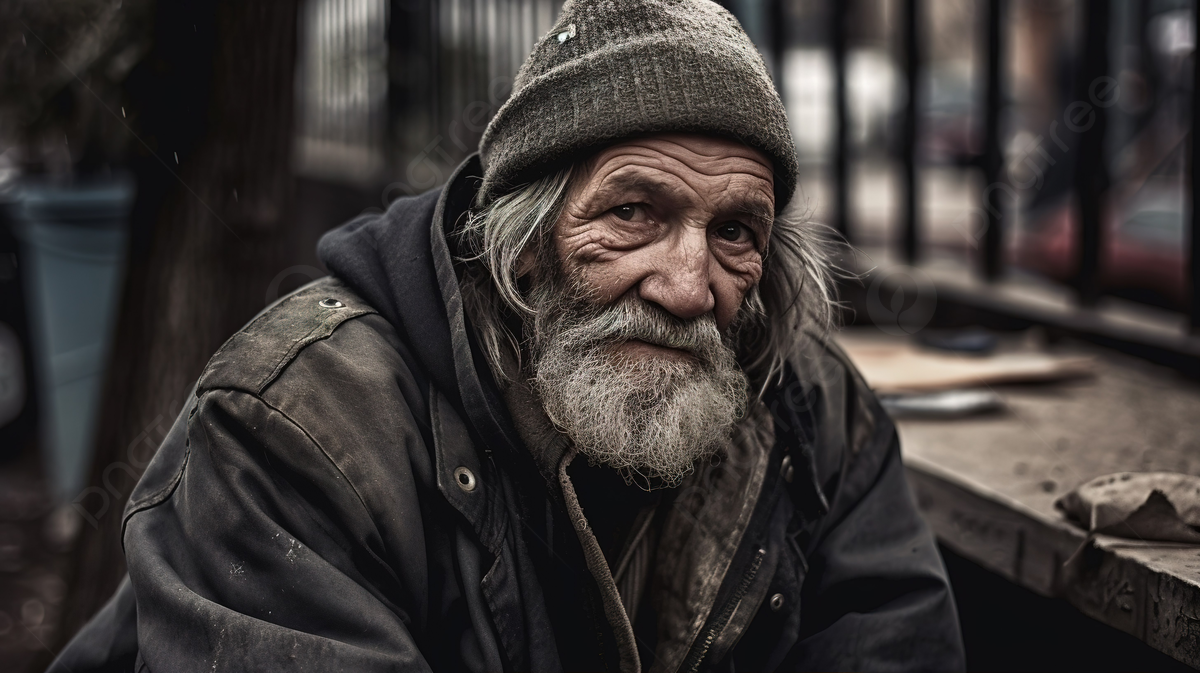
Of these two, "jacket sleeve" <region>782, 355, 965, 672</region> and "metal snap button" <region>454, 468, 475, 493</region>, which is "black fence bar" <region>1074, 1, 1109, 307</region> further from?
"metal snap button" <region>454, 468, 475, 493</region>

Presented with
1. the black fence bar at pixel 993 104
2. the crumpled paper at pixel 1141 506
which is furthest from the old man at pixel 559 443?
the black fence bar at pixel 993 104

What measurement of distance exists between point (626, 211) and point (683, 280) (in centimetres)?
18

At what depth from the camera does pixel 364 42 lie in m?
7.74

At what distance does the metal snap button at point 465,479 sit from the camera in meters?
1.72

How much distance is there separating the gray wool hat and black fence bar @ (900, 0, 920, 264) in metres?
2.66

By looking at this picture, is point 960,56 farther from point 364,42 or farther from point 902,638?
point 902,638

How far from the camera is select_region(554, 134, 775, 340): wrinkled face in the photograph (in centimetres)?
188

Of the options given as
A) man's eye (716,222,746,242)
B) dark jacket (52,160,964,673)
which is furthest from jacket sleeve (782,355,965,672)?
man's eye (716,222,746,242)

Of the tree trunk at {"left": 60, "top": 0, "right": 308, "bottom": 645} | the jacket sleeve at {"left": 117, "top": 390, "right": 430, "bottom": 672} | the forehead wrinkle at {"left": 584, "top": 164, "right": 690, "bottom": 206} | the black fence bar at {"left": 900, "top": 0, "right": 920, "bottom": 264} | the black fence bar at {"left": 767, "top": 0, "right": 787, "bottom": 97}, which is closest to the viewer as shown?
the jacket sleeve at {"left": 117, "top": 390, "right": 430, "bottom": 672}

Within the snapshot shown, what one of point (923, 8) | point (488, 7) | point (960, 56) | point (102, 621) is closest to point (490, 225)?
point (102, 621)

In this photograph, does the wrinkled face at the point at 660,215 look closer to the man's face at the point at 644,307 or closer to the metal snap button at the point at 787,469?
the man's face at the point at 644,307

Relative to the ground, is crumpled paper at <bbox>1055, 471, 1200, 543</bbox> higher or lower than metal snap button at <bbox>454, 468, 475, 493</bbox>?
lower

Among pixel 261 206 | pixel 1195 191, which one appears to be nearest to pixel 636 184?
pixel 261 206

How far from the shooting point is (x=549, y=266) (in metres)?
2.01
